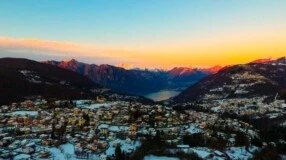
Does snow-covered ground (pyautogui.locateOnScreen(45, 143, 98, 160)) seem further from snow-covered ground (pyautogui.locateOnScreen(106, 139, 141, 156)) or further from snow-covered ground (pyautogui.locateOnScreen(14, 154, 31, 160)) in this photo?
snow-covered ground (pyautogui.locateOnScreen(14, 154, 31, 160))

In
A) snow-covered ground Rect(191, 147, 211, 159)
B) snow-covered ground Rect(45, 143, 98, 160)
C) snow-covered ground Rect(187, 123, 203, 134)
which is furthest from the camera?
snow-covered ground Rect(187, 123, 203, 134)

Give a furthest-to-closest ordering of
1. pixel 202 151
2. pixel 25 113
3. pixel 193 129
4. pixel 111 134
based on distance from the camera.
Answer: pixel 25 113, pixel 193 129, pixel 111 134, pixel 202 151

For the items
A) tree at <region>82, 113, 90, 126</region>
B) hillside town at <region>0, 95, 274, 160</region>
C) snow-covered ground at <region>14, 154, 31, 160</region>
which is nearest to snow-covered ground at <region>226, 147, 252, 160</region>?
hillside town at <region>0, 95, 274, 160</region>

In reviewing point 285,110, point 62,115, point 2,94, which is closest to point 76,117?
point 62,115

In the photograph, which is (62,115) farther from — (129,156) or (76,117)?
(129,156)

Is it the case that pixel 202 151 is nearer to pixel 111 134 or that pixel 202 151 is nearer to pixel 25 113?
pixel 111 134

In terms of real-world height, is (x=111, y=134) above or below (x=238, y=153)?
above

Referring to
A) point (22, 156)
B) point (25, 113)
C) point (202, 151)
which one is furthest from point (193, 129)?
point (25, 113)

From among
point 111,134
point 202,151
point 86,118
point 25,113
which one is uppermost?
point 86,118
